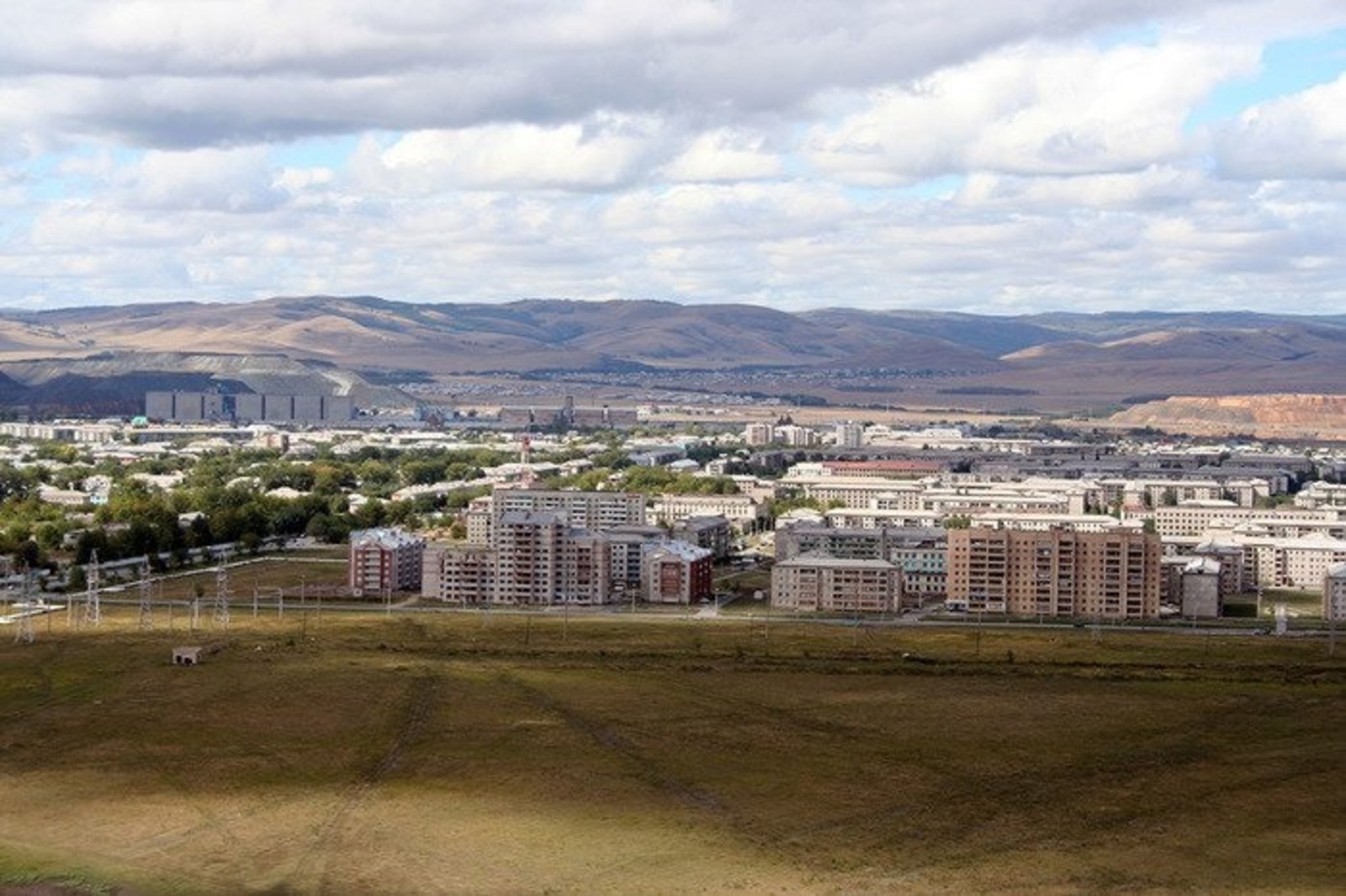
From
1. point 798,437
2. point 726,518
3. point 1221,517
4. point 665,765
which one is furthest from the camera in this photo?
point 798,437

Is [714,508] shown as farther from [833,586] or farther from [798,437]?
[798,437]

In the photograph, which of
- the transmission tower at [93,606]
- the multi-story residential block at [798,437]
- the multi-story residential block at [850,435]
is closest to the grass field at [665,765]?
the transmission tower at [93,606]

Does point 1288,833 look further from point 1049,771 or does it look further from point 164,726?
point 164,726

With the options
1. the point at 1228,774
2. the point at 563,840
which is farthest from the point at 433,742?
the point at 1228,774

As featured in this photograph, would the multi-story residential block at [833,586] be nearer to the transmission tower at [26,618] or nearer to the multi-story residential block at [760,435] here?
the transmission tower at [26,618]

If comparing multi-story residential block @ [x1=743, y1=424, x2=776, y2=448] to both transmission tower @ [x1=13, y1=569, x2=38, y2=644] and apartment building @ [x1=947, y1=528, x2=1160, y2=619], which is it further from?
transmission tower @ [x1=13, y1=569, x2=38, y2=644]

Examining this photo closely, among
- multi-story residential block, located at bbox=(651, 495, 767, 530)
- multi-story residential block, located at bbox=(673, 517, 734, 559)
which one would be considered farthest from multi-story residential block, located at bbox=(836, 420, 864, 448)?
multi-story residential block, located at bbox=(673, 517, 734, 559)

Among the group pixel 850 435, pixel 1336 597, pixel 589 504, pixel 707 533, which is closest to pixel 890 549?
pixel 707 533
